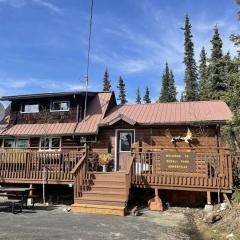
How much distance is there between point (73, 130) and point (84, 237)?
10188 millimetres

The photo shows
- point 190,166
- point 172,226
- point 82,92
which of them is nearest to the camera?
point 172,226

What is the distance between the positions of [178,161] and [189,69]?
145ft

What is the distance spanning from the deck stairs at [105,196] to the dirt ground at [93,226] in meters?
0.55

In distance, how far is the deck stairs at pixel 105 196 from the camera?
12.0 m

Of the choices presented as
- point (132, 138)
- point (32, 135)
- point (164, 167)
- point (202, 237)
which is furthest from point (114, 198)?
point (32, 135)

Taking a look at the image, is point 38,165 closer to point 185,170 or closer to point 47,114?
point 47,114

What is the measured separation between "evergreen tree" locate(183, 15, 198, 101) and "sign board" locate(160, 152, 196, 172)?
4133 centimetres

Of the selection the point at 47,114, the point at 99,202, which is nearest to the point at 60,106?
the point at 47,114

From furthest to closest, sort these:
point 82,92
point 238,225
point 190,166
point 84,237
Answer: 1. point 82,92
2. point 190,166
3. point 238,225
4. point 84,237

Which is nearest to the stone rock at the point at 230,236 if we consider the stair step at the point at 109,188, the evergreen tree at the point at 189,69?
the stair step at the point at 109,188

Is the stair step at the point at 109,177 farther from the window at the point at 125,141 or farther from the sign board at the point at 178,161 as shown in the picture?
the window at the point at 125,141

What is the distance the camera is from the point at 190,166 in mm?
13453

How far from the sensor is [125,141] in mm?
17641

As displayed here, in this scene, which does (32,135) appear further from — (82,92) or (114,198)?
(114,198)
